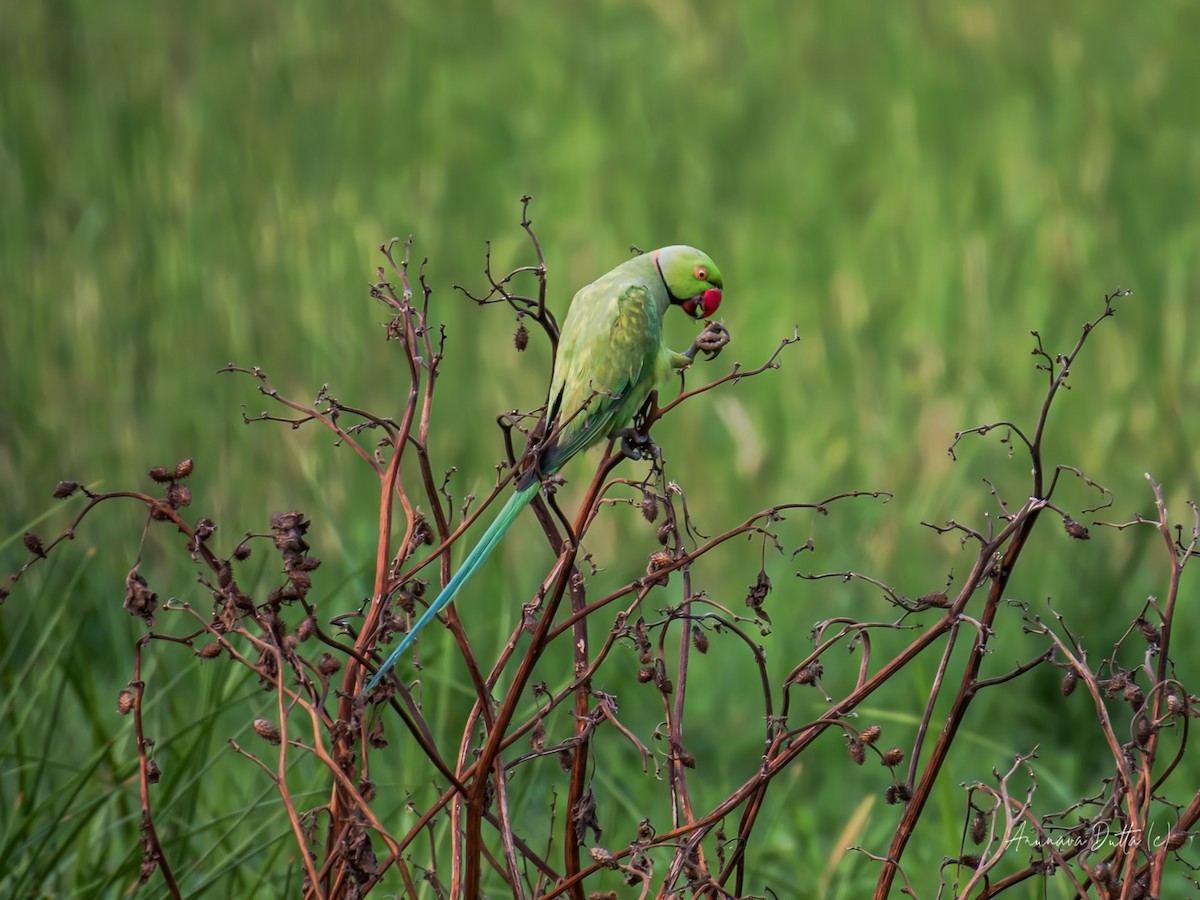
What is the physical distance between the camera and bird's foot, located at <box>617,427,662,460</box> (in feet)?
7.29

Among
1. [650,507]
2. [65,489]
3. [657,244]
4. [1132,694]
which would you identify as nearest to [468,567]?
[650,507]

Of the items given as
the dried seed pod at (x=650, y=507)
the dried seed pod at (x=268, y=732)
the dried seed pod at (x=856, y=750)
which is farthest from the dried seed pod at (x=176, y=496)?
the dried seed pod at (x=856, y=750)

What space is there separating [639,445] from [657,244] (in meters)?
3.56

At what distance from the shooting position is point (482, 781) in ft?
5.65

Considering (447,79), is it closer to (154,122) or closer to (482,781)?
(154,122)

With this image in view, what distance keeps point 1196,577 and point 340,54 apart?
4.34 metres

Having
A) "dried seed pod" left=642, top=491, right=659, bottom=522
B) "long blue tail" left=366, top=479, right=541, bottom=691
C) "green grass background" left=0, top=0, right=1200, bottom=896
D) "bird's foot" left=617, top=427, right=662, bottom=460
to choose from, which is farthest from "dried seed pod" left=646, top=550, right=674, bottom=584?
"green grass background" left=0, top=0, right=1200, bottom=896

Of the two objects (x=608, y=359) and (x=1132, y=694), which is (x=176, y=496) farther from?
(x=1132, y=694)

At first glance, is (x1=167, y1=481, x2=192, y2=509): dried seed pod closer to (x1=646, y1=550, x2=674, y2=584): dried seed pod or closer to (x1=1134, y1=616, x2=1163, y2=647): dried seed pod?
(x1=646, y1=550, x2=674, y2=584): dried seed pod

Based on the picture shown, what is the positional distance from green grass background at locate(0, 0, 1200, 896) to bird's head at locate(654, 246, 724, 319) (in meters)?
1.41

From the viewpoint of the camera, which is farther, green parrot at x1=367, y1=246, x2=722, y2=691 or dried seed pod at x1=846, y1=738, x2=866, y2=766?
green parrot at x1=367, y1=246, x2=722, y2=691

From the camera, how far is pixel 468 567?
1976mm

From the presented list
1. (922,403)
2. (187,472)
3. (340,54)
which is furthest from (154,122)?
(187,472)

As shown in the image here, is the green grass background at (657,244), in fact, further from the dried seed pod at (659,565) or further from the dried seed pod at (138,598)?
the dried seed pod at (138,598)
